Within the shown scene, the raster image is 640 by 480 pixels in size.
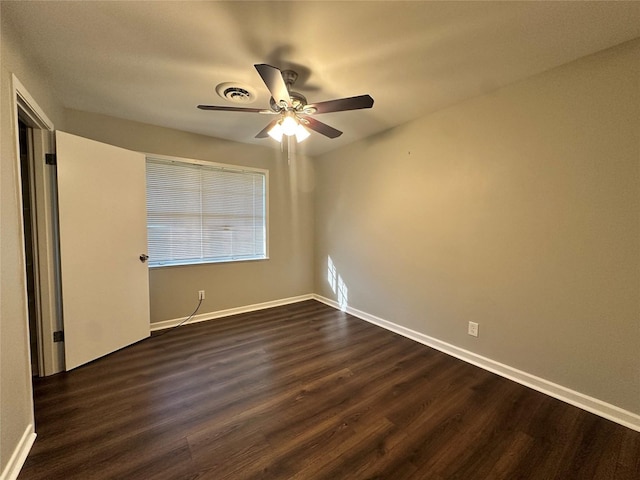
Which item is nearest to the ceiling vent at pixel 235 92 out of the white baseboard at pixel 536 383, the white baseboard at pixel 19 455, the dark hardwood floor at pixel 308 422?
the dark hardwood floor at pixel 308 422

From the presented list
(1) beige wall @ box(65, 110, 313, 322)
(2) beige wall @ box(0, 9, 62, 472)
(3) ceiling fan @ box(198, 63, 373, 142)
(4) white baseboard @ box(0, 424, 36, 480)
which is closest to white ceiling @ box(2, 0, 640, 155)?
(3) ceiling fan @ box(198, 63, 373, 142)

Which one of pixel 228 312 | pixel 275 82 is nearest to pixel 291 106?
pixel 275 82

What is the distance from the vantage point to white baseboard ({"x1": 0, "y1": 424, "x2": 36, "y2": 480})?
1218 millimetres

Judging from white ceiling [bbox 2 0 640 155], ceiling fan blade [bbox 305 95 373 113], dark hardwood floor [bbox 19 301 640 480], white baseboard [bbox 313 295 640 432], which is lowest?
dark hardwood floor [bbox 19 301 640 480]

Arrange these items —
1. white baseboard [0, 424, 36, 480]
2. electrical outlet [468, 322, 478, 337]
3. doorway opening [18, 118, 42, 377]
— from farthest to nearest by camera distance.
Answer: electrical outlet [468, 322, 478, 337], doorway opening [18, 118, 42, 377], white baseboard [0, 424, 36, 480]

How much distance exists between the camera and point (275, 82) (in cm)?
157

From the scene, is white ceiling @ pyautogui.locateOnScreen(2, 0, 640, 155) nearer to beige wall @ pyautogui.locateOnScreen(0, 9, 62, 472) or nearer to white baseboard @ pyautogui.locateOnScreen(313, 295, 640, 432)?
beige wall @ pyautogui.locateOnScreen(0, 9, 62, 472)

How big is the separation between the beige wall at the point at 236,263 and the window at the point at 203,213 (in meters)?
0.12

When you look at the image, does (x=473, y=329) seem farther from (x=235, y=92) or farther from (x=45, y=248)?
(x=45, y=248)

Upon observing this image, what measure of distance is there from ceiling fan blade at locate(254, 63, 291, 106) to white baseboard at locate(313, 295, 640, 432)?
2.56 meters

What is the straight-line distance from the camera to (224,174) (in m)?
3.45

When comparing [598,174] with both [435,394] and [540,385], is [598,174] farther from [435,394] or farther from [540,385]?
[435,394]

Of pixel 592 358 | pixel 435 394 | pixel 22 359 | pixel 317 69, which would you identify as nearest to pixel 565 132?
pixel 592 358

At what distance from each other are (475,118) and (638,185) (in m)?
1.16
